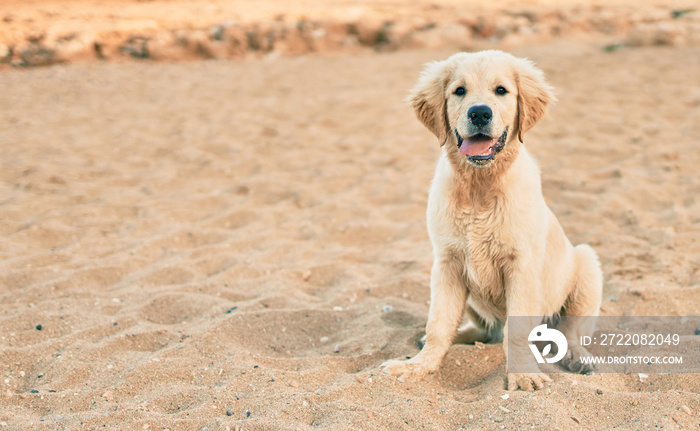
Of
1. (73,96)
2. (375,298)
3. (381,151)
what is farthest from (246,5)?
(375,298)

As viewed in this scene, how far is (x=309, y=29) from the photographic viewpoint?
12305 millimetres

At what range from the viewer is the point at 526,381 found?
291cm

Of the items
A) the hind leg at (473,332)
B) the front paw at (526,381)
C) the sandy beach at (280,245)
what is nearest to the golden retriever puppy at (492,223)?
the front paw at (526,381)

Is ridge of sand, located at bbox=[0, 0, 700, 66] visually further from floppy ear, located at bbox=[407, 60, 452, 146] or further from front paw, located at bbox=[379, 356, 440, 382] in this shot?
front paw, located at bbox=[379, 356, 440, 382]

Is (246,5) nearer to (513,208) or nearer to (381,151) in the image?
(381,151)

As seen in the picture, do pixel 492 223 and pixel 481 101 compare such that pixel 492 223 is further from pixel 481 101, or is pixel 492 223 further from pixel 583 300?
pixel 583 300

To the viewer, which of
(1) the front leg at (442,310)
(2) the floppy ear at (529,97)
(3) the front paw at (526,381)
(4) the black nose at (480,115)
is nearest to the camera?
(3) the front paw at (526,381)

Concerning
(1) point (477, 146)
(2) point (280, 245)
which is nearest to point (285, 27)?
(2) point (280, 245)

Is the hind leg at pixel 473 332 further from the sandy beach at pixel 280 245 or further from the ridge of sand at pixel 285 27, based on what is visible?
the ridge of sand at pixel 285 27

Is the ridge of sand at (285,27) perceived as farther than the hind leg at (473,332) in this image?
Yes

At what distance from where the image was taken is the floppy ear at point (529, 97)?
10.9 feet

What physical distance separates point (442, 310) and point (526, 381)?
22.9 inches

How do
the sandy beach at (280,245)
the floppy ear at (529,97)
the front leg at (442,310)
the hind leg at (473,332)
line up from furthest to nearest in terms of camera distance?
1. the hind leg at (473,332)
2. the floppy ear at (529,97)
3. the front leg at (442,310)
4. the sandy beach at (280,245)

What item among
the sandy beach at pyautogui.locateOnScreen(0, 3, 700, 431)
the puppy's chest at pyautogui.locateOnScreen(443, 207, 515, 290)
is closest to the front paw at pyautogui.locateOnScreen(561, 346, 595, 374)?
the sandy beach at pyautogui.locateOnScreen(0, 3, 700, 431)
